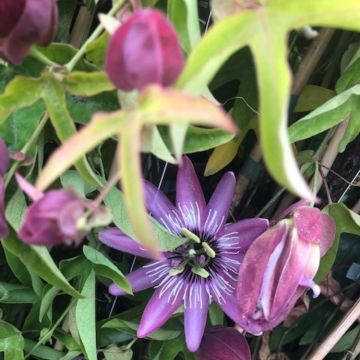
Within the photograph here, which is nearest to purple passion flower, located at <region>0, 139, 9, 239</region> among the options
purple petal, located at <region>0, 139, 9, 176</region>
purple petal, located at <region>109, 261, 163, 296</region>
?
purple petal, located at <region>0, 139, 9, 176</region>

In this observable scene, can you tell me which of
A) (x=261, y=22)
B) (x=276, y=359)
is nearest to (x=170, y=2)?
(x=261, y=22)

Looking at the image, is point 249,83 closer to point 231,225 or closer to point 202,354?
point 231,225

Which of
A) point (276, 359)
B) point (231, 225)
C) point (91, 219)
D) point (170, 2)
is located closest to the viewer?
point (91, 219)

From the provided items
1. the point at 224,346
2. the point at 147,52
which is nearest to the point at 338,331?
the point at 224,346

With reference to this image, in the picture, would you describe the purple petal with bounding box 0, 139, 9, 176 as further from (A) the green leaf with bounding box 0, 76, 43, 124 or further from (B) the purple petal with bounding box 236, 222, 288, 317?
(B) the purple petal with bounding box 236, 222, 288, 317

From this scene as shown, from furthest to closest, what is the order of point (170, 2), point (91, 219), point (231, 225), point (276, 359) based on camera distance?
point (276, 359) < point (231, 225) < point (170, 2) < point (91, 219)

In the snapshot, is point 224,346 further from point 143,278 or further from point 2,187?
point 2,187

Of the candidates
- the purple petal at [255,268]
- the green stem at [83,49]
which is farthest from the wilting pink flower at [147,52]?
the purple petal at [255,268]
